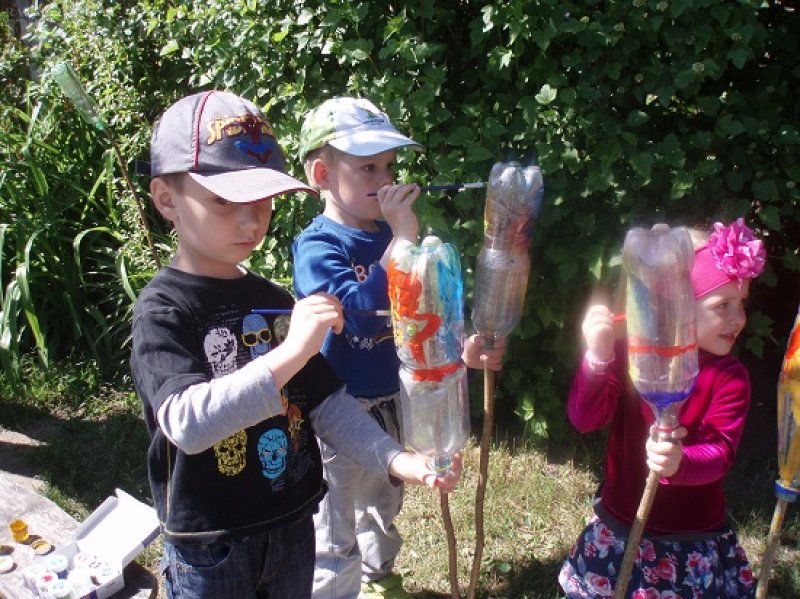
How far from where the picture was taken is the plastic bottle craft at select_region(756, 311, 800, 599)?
6.38 ft

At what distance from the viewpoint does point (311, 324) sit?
1725mm

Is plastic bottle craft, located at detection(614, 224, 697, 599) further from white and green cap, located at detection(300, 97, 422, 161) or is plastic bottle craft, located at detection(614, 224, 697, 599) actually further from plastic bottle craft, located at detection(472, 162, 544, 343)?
white and green cap, located at detection(300, 97, 422, 161)

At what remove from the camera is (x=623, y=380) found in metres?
2.23

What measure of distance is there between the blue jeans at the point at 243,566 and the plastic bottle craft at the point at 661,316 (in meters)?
0.85

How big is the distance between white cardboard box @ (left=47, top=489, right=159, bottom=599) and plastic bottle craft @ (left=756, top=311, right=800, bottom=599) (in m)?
1.86

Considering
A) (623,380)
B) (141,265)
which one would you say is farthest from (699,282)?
(141,265)

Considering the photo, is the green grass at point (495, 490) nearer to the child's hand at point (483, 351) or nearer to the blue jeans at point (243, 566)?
the blue jeans at point (243, 566)

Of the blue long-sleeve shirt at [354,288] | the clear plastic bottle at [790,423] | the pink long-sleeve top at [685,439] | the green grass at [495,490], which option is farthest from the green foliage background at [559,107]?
the clear plastic bottle at [790,423]

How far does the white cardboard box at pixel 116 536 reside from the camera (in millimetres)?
2645

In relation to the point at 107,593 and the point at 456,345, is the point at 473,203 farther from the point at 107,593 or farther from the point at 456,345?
the point at 107,593

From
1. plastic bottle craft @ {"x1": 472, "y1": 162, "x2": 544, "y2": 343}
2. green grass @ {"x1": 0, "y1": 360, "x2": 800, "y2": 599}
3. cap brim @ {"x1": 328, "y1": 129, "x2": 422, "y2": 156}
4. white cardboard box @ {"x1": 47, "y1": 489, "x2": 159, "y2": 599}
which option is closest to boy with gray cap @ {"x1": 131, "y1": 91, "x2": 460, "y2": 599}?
plastic bottle craft @ {"x1": 472, "y1": 162, "x2": 544, "y2": 343}

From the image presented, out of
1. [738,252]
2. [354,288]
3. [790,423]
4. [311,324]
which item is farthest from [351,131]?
[790,423]

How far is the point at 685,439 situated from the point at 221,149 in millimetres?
1327

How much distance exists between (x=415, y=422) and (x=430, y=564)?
5.37 feet
